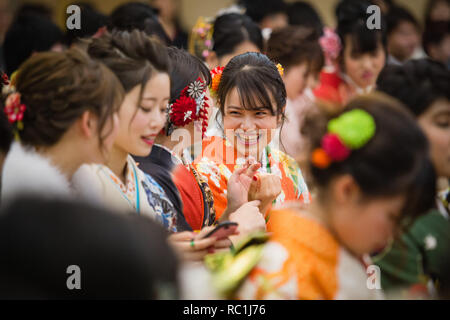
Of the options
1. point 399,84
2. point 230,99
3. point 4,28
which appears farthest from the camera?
point 4,28

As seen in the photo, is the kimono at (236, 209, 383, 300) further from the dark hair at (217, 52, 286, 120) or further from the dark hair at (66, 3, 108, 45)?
the dark hair at (66, 3, 108, 45)

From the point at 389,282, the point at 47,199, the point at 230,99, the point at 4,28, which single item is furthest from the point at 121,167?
the point at 4,28

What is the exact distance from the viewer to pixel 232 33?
3.96 metres

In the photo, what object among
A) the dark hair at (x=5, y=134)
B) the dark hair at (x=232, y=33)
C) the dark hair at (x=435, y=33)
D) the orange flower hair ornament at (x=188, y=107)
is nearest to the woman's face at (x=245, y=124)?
the orange flower hair ornament at (x=188, y=107)

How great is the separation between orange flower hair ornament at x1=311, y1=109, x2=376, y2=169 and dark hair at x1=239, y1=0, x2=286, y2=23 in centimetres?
420

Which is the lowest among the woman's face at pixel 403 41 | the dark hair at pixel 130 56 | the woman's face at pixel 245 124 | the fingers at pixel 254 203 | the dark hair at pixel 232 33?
the fingers at pixel 254 203

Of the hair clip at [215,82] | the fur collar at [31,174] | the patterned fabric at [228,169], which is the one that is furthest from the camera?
the hair clip at [215,82]

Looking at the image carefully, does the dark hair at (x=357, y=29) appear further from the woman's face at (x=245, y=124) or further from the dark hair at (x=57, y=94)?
the dark hair at (x=57, y=94)

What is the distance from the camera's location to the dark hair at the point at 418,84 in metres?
2.18

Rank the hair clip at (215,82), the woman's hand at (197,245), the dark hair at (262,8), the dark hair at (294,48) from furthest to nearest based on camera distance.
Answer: the dark hair at (262,8)
the dark hair at (294,48)
the hair clip at (215,82)
the woman's hand at (197,245)

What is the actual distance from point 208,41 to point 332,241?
9.64 ft

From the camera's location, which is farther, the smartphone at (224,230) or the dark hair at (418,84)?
the dark hair at (418,84)
